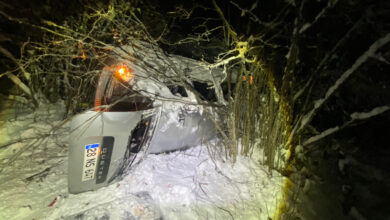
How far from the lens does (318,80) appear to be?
2.19 metres

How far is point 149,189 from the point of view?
119 inches

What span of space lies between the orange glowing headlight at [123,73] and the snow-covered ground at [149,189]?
111 centimetres

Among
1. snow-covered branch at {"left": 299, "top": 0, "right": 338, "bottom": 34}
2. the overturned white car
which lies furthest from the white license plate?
snow-covered branch at {"left": 299, "top": 0, "right": 338, "bottom": 34}

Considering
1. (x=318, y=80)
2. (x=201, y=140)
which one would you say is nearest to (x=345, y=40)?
(x=318, y=80)

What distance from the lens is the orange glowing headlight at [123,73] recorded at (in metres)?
2.69

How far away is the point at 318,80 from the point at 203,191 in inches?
90.1

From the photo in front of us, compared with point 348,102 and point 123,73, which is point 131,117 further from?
point 348,102

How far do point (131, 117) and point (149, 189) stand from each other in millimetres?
1220

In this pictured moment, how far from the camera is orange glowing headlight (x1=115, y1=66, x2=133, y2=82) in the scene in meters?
2.69

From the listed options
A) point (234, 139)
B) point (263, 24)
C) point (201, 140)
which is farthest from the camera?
point (201, 140)

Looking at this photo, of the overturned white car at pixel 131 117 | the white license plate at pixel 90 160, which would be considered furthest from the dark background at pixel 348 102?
the white license plate at pixel 90 160

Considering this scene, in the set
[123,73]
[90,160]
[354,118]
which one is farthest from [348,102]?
[90,160]

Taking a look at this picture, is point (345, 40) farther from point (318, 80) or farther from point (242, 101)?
point (242, 101)

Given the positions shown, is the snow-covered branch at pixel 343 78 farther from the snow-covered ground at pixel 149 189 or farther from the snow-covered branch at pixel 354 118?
the snow-covered ground at pixel 149 189
